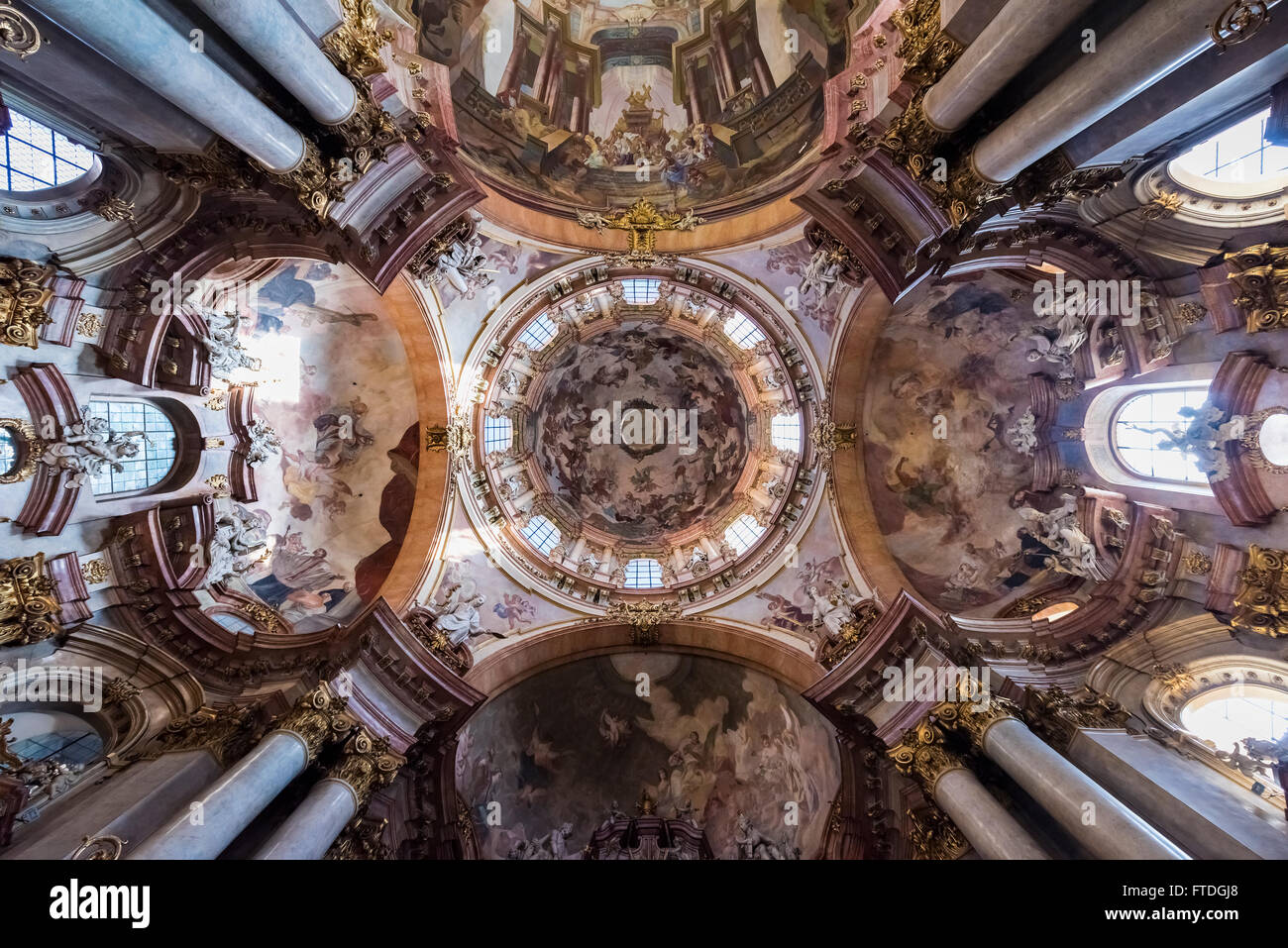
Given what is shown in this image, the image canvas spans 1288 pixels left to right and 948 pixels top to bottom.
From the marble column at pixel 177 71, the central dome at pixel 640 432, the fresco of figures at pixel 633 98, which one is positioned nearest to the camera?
the marble column at pixel 177 71

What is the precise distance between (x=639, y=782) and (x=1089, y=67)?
19.5 m

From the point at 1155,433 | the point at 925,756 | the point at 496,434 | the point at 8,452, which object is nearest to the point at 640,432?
the point at 496,434

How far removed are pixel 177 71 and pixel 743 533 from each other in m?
17.3

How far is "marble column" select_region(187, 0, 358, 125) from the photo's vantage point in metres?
8.35

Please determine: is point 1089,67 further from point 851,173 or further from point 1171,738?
point 1171,738

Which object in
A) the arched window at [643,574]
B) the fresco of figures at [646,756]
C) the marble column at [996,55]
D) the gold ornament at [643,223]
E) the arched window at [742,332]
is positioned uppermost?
the gold ornament at [643,223]

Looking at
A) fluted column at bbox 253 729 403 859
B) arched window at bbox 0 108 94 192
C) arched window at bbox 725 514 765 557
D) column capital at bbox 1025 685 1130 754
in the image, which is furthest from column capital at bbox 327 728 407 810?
column capital at bbox 1025 685 1130 754

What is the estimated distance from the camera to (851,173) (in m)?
12.0

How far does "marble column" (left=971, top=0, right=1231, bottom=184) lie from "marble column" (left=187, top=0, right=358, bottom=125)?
11349 millimetres

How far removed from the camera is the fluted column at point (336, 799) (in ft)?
33.3

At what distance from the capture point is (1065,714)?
464 inches

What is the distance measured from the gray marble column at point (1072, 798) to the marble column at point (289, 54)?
1685 centimetres

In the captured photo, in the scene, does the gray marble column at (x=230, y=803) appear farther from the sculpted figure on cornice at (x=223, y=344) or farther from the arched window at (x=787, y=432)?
the arched window at (x=787, y=432)

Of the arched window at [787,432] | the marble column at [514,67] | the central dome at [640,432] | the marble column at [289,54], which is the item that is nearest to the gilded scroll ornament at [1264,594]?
the arched window at [787,432]
